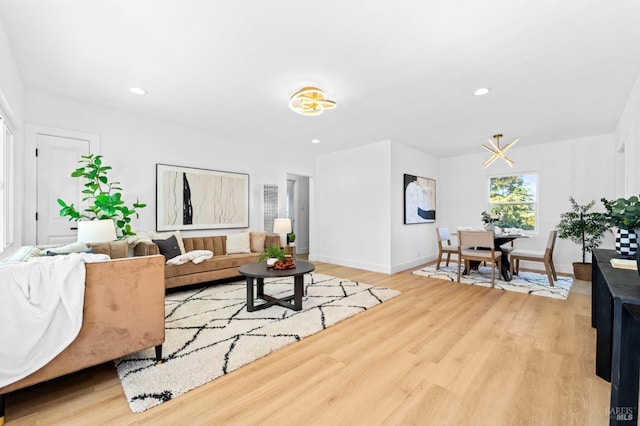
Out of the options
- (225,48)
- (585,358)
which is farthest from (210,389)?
(585,358)

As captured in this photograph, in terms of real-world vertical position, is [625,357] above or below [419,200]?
below

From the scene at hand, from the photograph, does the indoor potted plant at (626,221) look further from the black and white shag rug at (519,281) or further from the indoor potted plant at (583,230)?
the indoor potted plant at (583,230)

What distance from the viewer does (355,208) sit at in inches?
230

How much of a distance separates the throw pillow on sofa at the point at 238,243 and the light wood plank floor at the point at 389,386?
8.24ft

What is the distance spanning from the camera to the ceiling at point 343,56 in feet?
6.41

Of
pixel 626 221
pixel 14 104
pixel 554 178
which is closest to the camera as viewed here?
pixel 626 221

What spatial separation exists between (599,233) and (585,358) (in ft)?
11.1

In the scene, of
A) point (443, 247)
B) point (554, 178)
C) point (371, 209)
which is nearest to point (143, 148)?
point (371, 209)

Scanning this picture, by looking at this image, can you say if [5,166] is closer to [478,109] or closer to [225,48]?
[225,48]

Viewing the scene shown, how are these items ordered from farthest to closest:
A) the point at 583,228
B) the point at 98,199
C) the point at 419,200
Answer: the point at 419,200 → the point at 583,228 → the point at 98,199

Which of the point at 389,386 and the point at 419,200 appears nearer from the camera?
the point at 389,386

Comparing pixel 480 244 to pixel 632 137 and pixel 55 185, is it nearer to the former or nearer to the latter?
pixel 632 137

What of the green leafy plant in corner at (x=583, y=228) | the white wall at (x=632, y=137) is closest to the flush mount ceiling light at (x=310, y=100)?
the white wall at (x=632, y=137)

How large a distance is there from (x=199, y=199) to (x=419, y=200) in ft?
14.4
